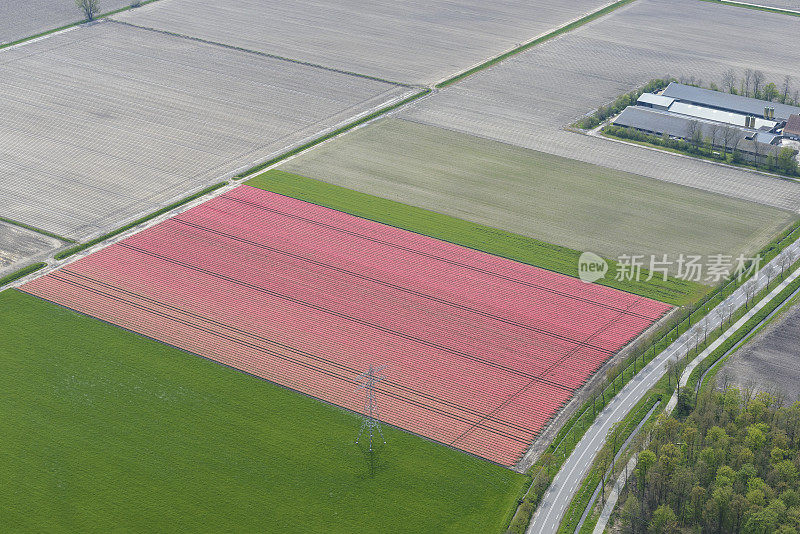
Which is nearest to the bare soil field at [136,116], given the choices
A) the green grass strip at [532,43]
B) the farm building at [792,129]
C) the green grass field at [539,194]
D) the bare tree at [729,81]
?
the green grass strip at [532,43]

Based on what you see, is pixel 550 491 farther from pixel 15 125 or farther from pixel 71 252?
pixel 15 125

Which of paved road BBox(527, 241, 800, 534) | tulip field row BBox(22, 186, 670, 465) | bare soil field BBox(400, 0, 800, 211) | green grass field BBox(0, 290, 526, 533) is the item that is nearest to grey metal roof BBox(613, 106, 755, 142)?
bare soil field BBox(400, 0, 800, 211)

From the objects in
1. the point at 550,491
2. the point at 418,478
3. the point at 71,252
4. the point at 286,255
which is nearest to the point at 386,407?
the point at 418,478

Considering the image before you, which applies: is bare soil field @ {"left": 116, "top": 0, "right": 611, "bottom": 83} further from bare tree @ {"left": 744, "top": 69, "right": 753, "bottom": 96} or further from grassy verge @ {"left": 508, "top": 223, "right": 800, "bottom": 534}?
grassy verge @ {"left": 508, "top": 223, "right": 800, "bottom": 534}

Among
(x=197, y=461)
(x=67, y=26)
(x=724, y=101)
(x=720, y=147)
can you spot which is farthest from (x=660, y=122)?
(x=67, y=26)

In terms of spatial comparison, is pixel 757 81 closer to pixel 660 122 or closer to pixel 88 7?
pixel 660 122

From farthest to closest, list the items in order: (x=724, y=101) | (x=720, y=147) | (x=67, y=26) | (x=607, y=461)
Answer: (x=67, y=26)
(x=724, y=101)
(x=720, y=147)
(x=607, y=461)
